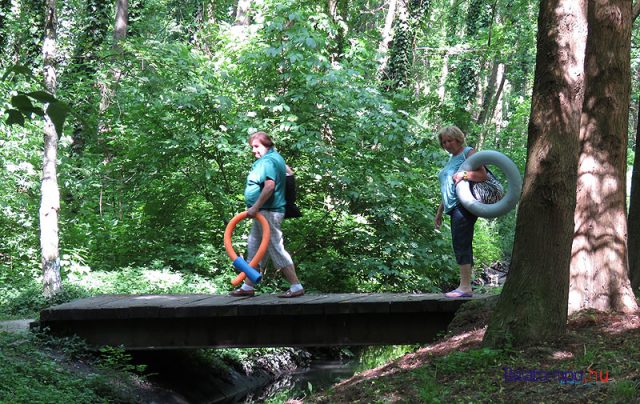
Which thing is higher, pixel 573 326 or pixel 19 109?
pixel 19 109

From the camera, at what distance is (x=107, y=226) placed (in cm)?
1537

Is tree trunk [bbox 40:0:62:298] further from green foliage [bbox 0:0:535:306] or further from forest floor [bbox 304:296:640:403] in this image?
forest floor [bbox 304:296:640:403]

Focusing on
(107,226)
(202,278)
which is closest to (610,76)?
(202,278)

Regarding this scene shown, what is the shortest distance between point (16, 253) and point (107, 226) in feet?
8.74

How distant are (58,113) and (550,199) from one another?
4873 millimetres

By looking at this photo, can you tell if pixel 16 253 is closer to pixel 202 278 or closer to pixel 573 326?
pixel 202 278

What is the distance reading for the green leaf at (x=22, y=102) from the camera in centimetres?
238

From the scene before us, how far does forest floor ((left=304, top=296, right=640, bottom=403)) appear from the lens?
5254 mm

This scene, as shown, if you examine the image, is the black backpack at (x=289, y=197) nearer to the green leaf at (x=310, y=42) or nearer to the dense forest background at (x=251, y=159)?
the dense forest background at (x=251, y=159)

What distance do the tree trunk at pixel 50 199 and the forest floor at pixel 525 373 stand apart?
6770mm

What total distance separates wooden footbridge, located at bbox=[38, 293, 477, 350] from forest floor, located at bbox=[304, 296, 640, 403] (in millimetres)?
1256

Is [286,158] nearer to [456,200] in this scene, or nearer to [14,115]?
[456,200]

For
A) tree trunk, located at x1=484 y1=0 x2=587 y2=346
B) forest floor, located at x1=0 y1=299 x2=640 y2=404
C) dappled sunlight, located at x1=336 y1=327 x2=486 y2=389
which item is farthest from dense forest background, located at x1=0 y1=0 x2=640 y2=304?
tree trunk, located at x1=484 y1=0 x2=587 y2=346

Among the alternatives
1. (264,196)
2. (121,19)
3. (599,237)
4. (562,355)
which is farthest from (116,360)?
(121,19)
